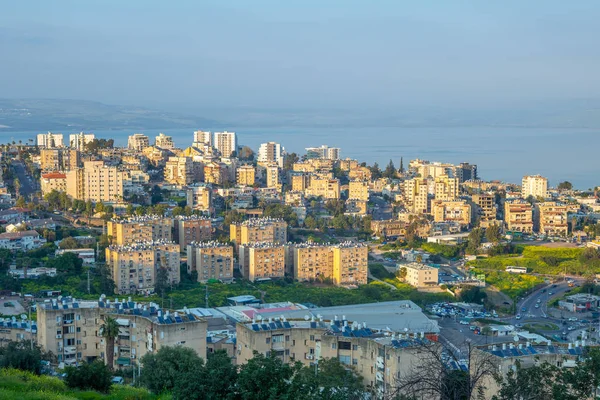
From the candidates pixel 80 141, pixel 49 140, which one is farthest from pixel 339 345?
pixel 49 140

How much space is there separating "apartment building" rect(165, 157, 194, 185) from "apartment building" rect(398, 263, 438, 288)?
10.9 m

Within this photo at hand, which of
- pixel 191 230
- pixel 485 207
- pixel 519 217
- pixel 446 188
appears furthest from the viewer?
pixel 446 188

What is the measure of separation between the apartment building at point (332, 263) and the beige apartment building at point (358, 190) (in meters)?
9.63

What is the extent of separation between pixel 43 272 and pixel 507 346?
9.99 meters

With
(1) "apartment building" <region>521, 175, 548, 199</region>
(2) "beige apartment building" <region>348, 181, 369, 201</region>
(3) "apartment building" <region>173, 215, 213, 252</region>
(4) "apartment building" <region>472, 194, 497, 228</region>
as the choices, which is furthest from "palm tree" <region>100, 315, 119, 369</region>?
(1) "apartment building" <region>521, 175, 548, 199</region>

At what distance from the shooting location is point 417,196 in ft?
89.0

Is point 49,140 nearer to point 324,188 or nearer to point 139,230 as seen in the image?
point 324,188

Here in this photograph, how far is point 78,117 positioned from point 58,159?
43251 millimetres

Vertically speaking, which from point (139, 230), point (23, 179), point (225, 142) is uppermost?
point (225, 142)

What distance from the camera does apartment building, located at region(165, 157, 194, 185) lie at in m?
27.5

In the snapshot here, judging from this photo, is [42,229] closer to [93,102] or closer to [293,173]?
[293,173]

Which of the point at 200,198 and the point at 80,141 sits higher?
the point at 80,141

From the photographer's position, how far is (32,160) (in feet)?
93.1

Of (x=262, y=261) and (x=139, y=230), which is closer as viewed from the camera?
(x=262, y=261)
